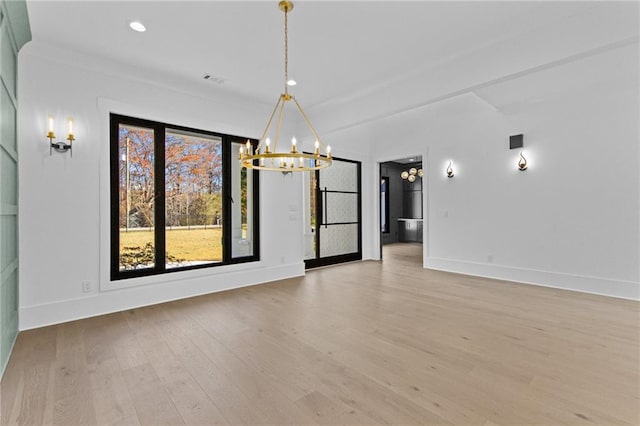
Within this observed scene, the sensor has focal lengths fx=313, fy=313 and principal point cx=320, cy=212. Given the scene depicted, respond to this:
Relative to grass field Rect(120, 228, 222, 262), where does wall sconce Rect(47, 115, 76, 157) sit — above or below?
above

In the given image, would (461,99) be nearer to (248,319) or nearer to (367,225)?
(367,225)

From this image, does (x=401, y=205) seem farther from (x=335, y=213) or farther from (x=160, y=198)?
(x=160, y=198)

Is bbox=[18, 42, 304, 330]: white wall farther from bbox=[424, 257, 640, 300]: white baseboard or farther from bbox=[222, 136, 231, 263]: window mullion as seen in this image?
bbox=[424, 257, 640, 300]: white baseboard

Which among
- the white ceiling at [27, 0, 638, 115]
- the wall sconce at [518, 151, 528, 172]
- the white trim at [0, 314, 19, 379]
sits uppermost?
the white ceiling at [27, 0, 638, 115]

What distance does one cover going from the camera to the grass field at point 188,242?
406 centimetres

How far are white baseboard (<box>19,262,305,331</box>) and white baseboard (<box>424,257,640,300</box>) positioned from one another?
3.31m

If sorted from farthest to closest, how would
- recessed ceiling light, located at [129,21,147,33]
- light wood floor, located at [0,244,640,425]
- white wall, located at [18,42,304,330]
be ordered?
white wall, located at [18,42,304,330], recessed ceiling light, located at [129,21,147,33], light wood floor, located at [0,244,640,425]

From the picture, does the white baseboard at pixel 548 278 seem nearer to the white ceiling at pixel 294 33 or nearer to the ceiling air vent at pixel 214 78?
the white ceiling at pixel 294 33

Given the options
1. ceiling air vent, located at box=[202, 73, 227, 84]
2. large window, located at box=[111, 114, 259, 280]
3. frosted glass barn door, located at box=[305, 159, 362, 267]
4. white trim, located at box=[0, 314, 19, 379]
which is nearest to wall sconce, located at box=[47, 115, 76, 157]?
large window, located at box=[111, 114, 259, 280]

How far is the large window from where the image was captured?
3975 millimetres

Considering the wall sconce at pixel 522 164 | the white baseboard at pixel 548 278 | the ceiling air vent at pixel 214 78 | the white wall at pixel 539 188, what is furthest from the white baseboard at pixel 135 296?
the wall sconce at pixel 522 164

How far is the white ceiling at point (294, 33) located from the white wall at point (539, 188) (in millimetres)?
1436

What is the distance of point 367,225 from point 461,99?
373 centimetres

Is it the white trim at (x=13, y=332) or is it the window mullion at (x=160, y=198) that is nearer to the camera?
the white trim at (x=13, y=332)
